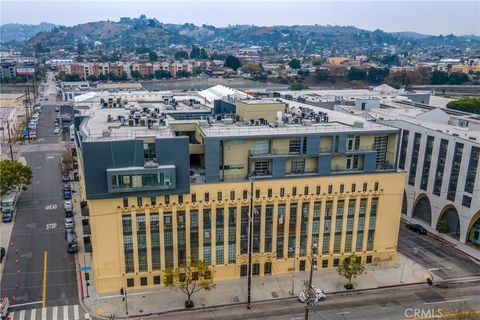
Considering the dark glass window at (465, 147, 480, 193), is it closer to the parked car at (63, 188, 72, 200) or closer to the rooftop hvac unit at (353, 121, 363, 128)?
the rooftop hvac unit at (353, 121, 363, 128)

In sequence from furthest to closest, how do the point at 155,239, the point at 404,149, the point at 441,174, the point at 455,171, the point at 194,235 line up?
the point at 404,149 → the point at 441,174 → the point at 455,171 → the point at 194,235 → the point at 155,239

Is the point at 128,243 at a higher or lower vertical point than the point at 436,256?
higher

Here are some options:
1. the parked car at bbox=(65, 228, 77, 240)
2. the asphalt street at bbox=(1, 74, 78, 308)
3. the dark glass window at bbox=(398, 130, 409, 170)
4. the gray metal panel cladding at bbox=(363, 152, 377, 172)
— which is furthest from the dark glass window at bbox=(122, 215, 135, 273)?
the dark glass window at bbox=(398, 130, 409, 170)

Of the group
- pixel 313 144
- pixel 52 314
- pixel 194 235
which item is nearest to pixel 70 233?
pixel 52 314

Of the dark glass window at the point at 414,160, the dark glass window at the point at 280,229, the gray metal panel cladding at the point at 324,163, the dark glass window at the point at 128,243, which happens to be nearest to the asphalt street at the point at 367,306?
the dark glass window at the point at 280,229

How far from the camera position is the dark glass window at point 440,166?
237 ft

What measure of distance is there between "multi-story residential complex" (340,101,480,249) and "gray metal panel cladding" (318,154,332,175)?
2678 centimetres

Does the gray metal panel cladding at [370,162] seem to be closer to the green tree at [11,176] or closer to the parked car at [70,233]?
the parked car at [70,233]

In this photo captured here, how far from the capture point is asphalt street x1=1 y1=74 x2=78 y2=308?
53.1 meters

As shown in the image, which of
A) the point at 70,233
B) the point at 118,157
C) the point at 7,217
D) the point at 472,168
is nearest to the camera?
the point at 118,157

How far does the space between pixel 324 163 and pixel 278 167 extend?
19.9 feet

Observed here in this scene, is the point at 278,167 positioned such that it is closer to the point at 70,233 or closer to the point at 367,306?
the point at 367,306

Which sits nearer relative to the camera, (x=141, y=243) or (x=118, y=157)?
(x=118, y=157)

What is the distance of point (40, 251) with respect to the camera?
2511 inches
